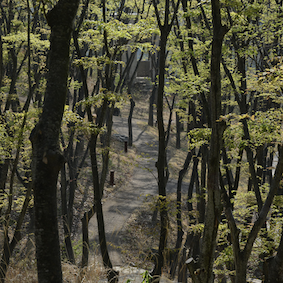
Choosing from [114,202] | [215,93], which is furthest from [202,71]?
[114,202]

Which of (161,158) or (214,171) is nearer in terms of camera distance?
(214,171)

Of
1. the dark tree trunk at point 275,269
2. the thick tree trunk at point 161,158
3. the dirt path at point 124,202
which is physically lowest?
the dirt path at point 124,202

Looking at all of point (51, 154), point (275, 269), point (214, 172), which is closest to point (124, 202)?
point (275, 269)

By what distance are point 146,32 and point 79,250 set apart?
8.70m

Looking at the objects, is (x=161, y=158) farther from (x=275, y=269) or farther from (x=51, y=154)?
(x=51, y=154)

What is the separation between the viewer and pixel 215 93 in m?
3.61

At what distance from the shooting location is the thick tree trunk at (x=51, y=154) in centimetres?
244

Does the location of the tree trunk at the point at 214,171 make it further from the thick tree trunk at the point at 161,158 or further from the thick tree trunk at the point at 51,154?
the thick tree trunk at the point at 161,158

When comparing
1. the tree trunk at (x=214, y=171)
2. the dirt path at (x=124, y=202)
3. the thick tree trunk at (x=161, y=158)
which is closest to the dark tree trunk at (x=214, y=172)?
the tree trunk at (x=214, y=171)

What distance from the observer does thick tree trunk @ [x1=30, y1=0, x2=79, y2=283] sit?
8.02 ft

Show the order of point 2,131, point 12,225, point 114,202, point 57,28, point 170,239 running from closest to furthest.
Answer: point 57,28 → point 2,131 → point 12,225 → point 170,239 → point 114,202

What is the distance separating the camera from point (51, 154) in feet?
8.07

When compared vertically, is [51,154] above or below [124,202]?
above

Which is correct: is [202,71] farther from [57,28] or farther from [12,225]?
[12,225]
